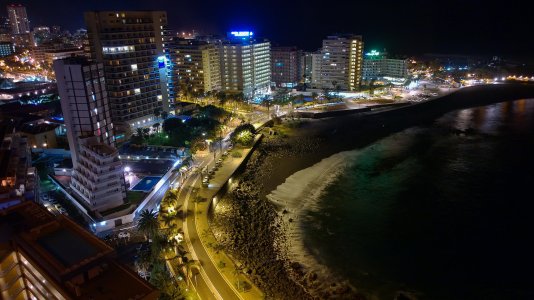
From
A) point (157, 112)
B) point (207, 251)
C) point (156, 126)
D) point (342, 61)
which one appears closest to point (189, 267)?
point (207, 251)

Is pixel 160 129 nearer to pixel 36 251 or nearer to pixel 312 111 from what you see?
pixel 312 111

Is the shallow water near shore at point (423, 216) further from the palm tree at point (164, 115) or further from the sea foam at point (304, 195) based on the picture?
the palm tree at point (164, 115)

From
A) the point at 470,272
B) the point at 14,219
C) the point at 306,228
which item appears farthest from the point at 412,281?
the point at 14,219

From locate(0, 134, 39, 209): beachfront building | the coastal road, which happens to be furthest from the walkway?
locate(0, 134, 39, 209): beachfront building

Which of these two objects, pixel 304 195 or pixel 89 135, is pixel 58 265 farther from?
pixel 304 195

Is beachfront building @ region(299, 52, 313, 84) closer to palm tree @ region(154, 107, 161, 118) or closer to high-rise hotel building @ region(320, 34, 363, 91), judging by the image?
high-rise hotel building @ region(320, 34, 363, 91)
